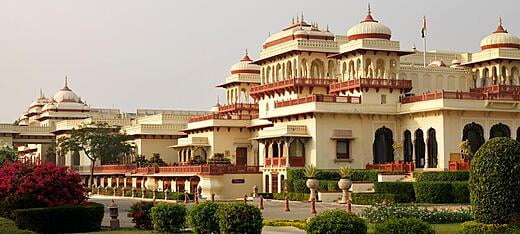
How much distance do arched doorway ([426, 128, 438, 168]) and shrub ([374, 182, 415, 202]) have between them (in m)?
9.69

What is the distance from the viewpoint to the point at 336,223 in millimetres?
18141

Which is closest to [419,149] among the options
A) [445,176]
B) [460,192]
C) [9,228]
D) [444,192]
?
[445,176]

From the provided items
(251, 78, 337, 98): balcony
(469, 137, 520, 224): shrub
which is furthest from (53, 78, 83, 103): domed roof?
(469, 137, 520, 224): shrub

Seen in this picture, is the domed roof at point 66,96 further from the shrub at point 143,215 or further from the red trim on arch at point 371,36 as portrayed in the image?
the shrub at point 143,215

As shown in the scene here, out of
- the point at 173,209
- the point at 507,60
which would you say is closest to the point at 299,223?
the point at 173,209

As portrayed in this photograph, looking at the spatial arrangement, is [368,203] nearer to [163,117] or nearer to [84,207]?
[84,207]

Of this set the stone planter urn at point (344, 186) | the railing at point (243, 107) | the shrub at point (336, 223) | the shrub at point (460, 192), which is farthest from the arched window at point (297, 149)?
the shrub at point (336, 223)

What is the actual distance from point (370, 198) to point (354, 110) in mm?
12816

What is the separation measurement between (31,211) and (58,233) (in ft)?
3.68

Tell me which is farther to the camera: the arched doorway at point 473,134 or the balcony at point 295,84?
the balcony at point 295,84

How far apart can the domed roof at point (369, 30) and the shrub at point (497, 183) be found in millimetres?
33507

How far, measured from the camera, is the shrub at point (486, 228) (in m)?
18.6

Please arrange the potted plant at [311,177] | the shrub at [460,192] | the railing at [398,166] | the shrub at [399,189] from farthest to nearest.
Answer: the railing at [398,166] → the potted plant at [311,177] → the shrub at [399,189] → the shrub at [460,192]

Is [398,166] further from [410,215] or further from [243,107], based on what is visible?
Result: [243,107]
